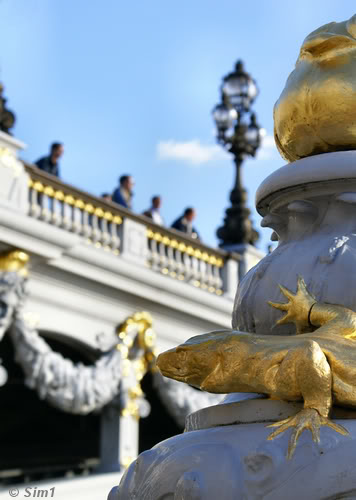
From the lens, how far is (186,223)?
15.3m

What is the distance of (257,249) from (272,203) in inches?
525

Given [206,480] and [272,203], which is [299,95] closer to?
[272,203]

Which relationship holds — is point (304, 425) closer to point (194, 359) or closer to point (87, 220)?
point (194, 359)

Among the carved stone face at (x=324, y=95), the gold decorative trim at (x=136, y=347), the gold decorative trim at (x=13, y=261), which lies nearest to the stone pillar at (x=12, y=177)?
the gold decorative trim at (x=13, y=261)

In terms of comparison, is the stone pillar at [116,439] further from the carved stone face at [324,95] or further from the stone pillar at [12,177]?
the carved stone face at [324,95]

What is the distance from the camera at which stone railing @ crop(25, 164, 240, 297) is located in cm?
1227

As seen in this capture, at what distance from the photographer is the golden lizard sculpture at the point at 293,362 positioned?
2.12m

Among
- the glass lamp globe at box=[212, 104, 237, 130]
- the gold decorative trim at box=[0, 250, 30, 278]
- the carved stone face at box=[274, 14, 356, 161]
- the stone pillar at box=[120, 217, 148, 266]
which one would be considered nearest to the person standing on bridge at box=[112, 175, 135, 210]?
the stone pillar at box=[120, 217, 148, 266]

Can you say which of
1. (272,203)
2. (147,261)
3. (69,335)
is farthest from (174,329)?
(272,203)

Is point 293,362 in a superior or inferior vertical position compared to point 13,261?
inferior

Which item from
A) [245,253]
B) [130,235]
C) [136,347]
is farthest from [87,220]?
[245,253]

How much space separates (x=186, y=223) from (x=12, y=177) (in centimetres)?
428

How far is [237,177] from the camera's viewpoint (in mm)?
13883

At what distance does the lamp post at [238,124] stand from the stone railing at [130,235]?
1.03m
